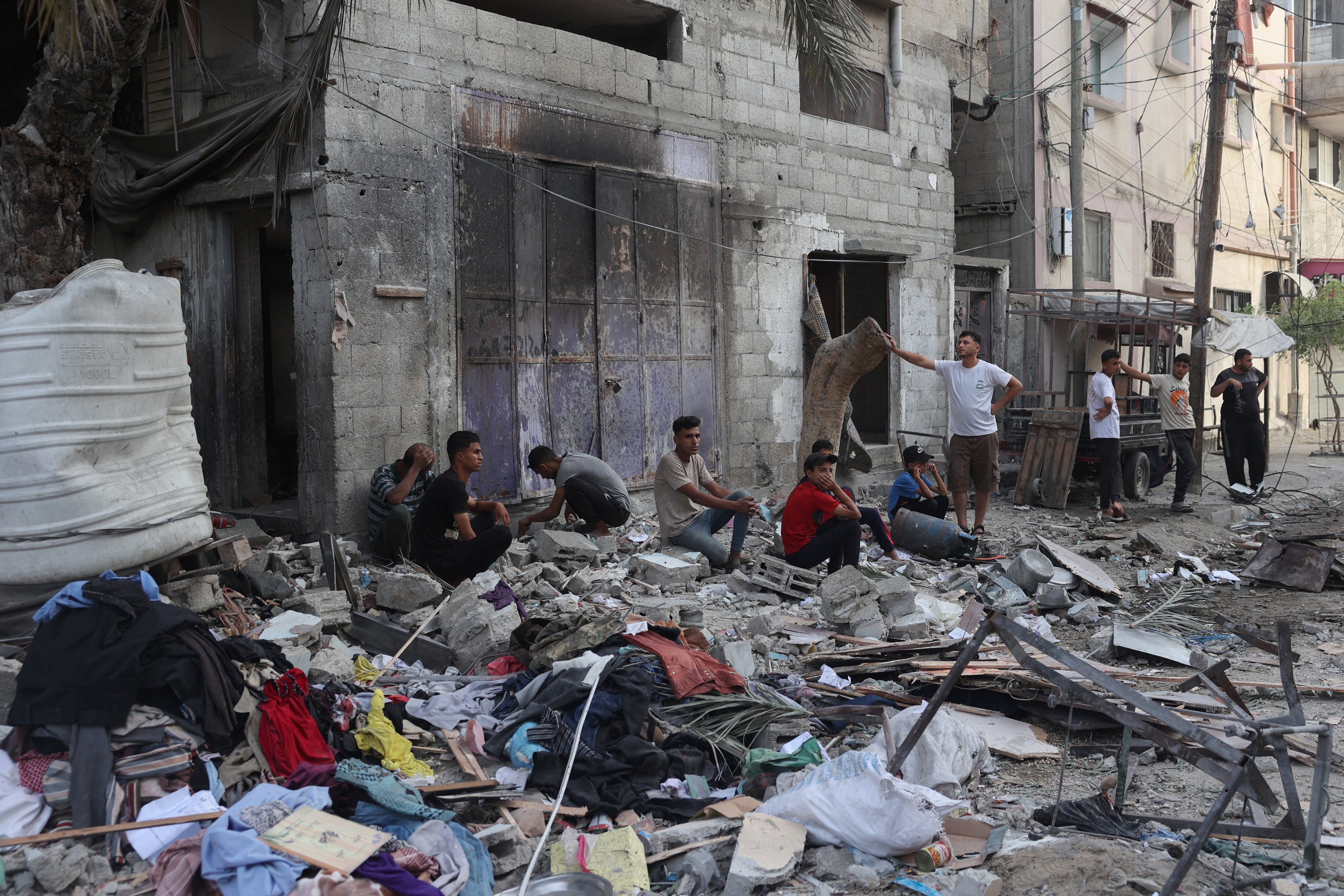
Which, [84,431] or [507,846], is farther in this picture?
[84,431]

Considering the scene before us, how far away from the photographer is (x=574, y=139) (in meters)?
9.41

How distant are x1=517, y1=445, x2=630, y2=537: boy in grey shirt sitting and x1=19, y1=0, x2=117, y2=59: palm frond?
4.01 metres

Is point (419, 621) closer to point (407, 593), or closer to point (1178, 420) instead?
point (407, 593)

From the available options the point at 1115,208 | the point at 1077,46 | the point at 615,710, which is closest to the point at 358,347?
the point at 615,710

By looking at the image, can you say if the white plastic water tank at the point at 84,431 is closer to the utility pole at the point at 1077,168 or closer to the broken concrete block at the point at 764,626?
the broken concrete block at the point at 764,626

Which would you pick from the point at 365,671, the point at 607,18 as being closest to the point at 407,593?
the point at 365,671

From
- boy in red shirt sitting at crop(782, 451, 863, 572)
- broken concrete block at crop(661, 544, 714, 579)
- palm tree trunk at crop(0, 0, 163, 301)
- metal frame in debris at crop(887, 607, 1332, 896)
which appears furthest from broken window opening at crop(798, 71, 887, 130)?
metal frame in debris at crop(887, 607, 1332, 896)

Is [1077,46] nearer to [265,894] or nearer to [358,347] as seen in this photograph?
[358,347]

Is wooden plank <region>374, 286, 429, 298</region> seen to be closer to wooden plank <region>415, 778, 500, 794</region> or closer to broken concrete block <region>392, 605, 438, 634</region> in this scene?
broken concrete block <region>392, 605, 438, 634</region>

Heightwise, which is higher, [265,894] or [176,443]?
[176,443]

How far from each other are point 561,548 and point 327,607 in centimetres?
218

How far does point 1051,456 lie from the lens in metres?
11.5

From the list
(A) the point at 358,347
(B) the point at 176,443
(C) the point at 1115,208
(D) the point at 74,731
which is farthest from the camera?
(C) the point at 1115,208

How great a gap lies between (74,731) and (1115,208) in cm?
1880
